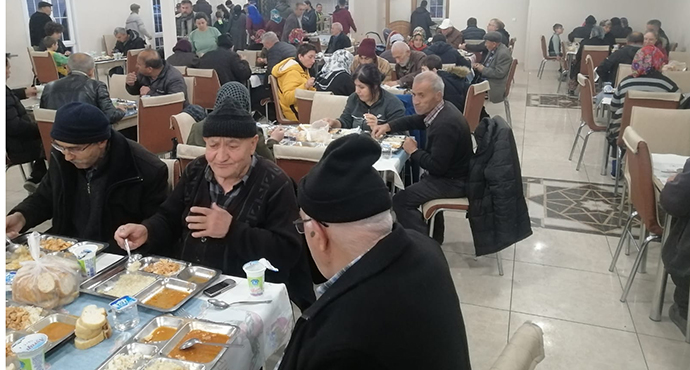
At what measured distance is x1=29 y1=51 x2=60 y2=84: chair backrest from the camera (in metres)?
7.19

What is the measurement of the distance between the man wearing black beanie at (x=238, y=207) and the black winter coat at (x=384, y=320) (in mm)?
853

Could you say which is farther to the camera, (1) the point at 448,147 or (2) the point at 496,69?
(2) the point at 496,69

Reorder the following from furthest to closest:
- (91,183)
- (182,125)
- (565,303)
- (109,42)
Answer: (109,42)
(182,125)
(565,303)
(91,183)

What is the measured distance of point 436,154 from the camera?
3205mm

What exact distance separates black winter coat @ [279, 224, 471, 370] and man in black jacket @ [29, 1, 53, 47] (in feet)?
29.0

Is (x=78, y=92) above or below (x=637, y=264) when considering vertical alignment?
above

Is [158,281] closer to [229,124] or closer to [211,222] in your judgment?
[211,222]

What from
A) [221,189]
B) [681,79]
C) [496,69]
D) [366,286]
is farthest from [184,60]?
[366,286]

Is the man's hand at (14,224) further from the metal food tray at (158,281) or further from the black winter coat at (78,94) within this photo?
the black winter coat at (78,94)

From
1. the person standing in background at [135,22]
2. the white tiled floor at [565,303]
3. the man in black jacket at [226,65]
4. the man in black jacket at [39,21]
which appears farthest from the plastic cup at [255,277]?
the person standing in background at [135,22]

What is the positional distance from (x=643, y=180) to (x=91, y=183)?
258cm

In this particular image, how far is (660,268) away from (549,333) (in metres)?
0.66

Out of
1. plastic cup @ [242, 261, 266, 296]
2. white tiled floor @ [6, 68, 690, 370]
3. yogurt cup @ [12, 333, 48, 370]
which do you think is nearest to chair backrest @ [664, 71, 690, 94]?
white tiled floor @ [6, 68, 690, 370]

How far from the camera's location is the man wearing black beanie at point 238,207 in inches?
79.7
